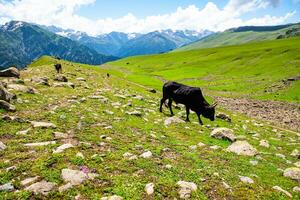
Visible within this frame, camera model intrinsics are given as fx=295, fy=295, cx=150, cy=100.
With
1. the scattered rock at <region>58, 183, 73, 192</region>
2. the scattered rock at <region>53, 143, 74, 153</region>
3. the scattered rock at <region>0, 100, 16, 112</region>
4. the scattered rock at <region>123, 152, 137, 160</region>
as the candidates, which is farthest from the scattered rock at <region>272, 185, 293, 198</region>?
the scattered rock at <region>0, 100, 16, 112</region>

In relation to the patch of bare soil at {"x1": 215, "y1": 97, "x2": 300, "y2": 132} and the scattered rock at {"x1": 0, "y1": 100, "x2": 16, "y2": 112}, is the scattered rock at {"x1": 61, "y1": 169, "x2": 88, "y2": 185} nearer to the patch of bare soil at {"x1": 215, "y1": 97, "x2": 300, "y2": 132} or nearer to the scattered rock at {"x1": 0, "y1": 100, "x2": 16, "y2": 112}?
the scattered rock at {"x1": 0, "y1": 100, "x2": 16, "y2": 112}

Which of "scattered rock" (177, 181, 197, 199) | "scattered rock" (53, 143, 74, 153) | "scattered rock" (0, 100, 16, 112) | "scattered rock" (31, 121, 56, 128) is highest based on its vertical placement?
"scattered rock" (0, 100, 16, 112)

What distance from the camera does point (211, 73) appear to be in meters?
106

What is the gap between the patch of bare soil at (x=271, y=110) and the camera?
3631 centimetres

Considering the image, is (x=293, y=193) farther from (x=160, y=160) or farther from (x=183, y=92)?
(x=183, y=92)

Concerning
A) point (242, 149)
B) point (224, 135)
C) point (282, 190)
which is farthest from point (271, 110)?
point (282, 190)

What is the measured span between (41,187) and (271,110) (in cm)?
4087

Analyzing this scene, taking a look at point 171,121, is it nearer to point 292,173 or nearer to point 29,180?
point 292,173

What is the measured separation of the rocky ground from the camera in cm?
1052

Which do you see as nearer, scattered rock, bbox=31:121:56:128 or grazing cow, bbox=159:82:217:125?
scattered rock, bbox=31:121:56:128

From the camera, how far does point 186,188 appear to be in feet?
36.4

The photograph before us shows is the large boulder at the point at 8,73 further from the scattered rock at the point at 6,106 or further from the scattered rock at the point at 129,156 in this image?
the scattered rock at the point at 129,156

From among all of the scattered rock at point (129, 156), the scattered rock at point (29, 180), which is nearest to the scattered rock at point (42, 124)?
the scattered rock at point (129, 156)

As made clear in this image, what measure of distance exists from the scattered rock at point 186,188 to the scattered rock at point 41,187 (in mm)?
4567
